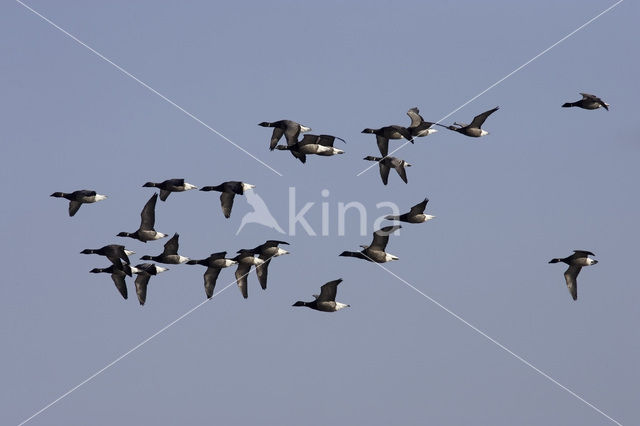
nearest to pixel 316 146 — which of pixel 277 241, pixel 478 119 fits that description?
pixel 277 241

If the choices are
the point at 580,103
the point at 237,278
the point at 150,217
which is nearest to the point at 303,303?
the point at 237,278

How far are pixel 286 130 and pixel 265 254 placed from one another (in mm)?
6475

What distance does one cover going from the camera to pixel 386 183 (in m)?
73.6

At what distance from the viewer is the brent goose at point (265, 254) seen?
72.7m

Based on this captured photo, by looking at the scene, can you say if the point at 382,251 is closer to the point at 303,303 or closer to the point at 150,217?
the point at 303,303

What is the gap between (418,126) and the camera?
71875 millimetres

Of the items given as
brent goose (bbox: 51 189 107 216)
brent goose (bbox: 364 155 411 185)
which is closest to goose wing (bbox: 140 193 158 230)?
brent goose (bbox: 51 189 107 216)

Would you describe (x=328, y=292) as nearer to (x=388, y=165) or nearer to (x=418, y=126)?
(x=388, y=165)

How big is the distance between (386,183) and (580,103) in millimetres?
10195

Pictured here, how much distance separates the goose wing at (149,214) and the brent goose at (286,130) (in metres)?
6.36

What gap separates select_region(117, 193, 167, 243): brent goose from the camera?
72.6 meters

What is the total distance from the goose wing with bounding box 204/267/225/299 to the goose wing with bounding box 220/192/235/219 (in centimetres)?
367

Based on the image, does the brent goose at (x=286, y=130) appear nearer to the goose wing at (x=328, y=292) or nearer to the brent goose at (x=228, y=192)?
the brent goose at (x=228, y=192)

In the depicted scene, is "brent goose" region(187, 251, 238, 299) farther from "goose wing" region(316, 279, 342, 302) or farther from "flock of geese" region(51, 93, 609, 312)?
"goose wing" region(316, 279, 342, 302)
